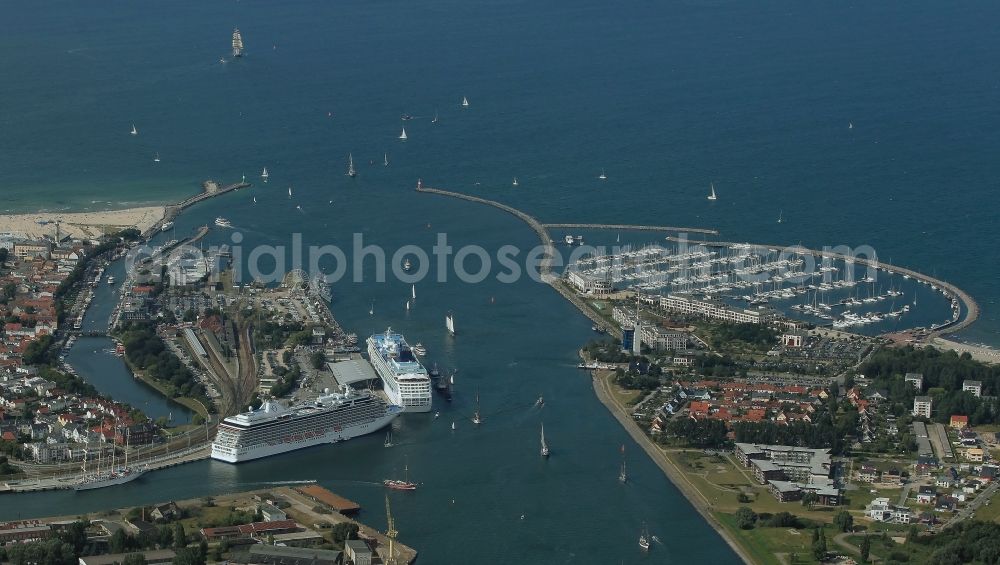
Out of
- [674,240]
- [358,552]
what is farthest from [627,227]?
[358,552]

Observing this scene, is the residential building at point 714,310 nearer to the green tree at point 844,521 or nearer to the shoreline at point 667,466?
the shoreline at point 667,466

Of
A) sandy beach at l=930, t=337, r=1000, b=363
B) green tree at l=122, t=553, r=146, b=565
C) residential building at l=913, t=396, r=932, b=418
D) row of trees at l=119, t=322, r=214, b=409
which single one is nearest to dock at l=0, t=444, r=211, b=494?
row of trees at l=119, t=322, r=214, b=409

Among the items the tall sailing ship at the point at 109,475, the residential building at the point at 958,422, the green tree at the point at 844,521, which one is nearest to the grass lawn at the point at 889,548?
the green tree at the point at 844,521

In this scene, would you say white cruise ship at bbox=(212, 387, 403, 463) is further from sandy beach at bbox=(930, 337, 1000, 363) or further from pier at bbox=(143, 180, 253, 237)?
pier at bbox=(143, 180, 253, 237)

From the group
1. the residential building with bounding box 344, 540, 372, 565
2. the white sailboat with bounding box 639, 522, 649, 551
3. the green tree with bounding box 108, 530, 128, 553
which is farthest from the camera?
the white sailboat with bounding box 639, 522, 649, 551

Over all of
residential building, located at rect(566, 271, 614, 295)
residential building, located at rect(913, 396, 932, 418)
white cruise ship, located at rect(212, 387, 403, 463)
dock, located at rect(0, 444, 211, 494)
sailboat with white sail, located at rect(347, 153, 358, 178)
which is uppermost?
sailboat with white sail, located at rect(347, 153, 358, 178)
